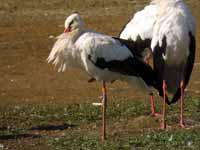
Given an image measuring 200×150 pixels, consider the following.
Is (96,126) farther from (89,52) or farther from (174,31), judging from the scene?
(174,31)

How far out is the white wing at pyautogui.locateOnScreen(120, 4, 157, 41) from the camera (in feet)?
41.4

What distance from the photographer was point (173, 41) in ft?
36.0

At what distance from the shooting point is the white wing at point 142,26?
1263 centimetres

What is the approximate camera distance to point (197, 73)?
1728cm

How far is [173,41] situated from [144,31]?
5.99 ft

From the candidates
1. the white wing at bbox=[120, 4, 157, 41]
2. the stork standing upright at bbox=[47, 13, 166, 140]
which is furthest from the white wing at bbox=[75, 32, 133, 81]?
the white wing at bbox=[120, 4, 157, 41]

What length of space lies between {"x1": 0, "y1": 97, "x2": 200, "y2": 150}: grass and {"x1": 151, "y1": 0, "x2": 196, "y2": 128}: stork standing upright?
576 millimetres

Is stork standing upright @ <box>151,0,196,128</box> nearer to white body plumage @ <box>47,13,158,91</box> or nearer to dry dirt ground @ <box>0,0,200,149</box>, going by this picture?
white body plumage @ <box>47,13,158,91</box>

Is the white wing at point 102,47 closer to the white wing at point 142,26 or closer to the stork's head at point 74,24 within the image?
the stork's head at point 74,24

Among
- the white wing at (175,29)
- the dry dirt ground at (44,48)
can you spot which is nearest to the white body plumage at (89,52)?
the white wing at (175,29)

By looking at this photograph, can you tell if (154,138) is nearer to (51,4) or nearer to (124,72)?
(124,72)

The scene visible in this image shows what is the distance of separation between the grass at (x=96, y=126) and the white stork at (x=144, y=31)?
2.26 feet

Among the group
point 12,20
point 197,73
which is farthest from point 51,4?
point 197,73

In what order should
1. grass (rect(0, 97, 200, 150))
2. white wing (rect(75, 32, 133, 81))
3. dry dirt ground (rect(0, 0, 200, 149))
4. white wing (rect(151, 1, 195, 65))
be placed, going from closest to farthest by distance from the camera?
grass (rect(0, 97, 200, 150)) < white wing (rect(75, 32, 133, 81)) < white wing (rect(151, 1, 195, 65)) < dry dirt ground (rect(0, 0, 200, 149))
